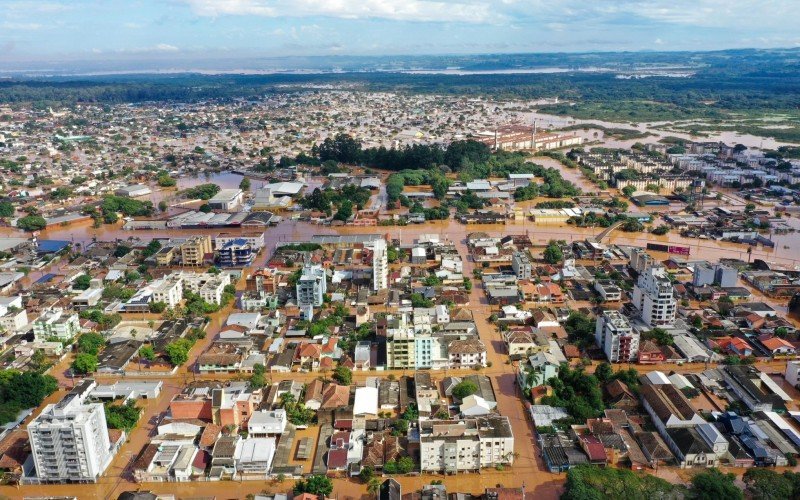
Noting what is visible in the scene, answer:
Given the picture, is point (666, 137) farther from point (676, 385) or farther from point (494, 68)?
point (494, 68)

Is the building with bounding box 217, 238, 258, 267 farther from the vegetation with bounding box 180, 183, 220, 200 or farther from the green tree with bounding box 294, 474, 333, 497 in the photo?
the green tree with bounding box 294, 474, 333, 497

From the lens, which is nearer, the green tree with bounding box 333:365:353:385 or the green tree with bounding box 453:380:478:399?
the green tree with bounding box 453:380:478:399

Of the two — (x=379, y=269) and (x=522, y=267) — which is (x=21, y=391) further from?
(x=522, y=267)

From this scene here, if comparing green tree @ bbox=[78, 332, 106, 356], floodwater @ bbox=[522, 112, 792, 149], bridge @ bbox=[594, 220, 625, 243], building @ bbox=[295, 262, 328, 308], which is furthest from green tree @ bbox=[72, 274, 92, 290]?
floodwater @ bbox=[522, 112, 792, 149]

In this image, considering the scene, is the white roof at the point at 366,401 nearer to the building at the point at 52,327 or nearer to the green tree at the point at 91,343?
the green tree at the point at 91,343

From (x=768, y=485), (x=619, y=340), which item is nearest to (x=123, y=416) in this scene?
(x=619, y=340)
